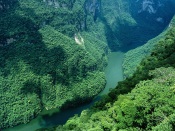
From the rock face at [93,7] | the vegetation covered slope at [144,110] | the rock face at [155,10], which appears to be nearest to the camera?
the vegetation covered slope at [144,110]

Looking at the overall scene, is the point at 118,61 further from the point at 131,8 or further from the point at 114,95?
the point at 114,95

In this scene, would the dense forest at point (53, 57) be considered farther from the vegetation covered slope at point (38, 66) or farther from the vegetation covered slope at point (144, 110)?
the vegetation covered slope at point (144, 110)

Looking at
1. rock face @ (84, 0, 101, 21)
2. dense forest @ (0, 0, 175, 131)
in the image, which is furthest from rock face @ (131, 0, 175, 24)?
dense forest @ (0, 0, 175, 131)

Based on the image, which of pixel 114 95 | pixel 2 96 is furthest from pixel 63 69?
pixel 114 95

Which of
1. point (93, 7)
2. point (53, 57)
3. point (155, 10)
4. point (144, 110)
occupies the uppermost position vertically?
point (144, 110)

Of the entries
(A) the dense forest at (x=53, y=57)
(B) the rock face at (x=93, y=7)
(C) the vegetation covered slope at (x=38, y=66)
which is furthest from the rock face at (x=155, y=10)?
(C) the vegetation covered slope at (x=38, y=66)

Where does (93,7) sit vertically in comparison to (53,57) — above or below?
above

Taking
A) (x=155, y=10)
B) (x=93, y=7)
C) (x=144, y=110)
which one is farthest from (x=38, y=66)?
(x=155, y=10)

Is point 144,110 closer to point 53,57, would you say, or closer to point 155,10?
point 53,57

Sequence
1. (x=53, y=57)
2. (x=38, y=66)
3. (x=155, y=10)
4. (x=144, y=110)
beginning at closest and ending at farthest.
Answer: (x=144, y=110), (x=38, y=66), (x=53, y=57), (x=155, y=10)
